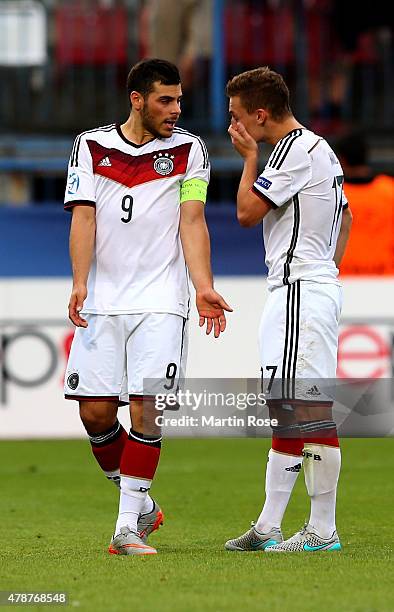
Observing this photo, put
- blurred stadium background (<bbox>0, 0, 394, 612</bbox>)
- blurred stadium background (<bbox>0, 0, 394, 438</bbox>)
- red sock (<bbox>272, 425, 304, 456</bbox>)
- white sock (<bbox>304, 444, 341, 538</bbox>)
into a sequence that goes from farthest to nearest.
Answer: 1. blurred stadium background (<bbox>0, 0, 394, 438</bbox>)
2. red sock (<bbox>272, 425, 304, 456</bbox>)
3. white sock (<bbox>304, 444, 341, 538</bbox>)
4. blurred stadium background (<bbox>0, 0, 394, 612</bbox>)

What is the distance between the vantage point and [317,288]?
20.3ft

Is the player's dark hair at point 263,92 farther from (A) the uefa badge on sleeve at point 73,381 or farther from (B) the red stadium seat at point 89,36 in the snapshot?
(B) the red stadium seat at point 89,36

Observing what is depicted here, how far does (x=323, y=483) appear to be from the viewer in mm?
6234

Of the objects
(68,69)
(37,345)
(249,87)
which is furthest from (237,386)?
(68,69)

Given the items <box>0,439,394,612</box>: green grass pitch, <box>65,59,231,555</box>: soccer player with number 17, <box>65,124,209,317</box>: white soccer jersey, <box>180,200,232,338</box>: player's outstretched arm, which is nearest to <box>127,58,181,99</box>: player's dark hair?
<box>65,59,231,555</box>: soccer player with number 17

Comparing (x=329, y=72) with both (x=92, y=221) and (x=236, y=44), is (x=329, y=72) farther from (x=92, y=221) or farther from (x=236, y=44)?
(x=92, y=221)

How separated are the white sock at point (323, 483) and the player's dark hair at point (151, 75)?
1720mm

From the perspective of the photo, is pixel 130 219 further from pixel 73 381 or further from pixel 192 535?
pixel 192 535

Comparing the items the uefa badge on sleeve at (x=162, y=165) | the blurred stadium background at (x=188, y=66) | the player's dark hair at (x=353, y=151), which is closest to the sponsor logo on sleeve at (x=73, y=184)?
the uefa badge on sleeve at (x=162, y=165)

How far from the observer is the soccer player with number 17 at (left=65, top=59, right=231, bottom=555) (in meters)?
6.33

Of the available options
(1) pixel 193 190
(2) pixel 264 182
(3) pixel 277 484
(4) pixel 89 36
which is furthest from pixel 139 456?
(4) pixel 89 36

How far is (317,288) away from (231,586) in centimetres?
155

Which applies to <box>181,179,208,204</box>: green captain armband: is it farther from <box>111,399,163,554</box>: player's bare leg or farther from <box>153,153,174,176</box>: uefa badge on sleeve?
<box>111,399,163,554</box>: player's bare leg

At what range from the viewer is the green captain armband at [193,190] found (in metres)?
6.43
